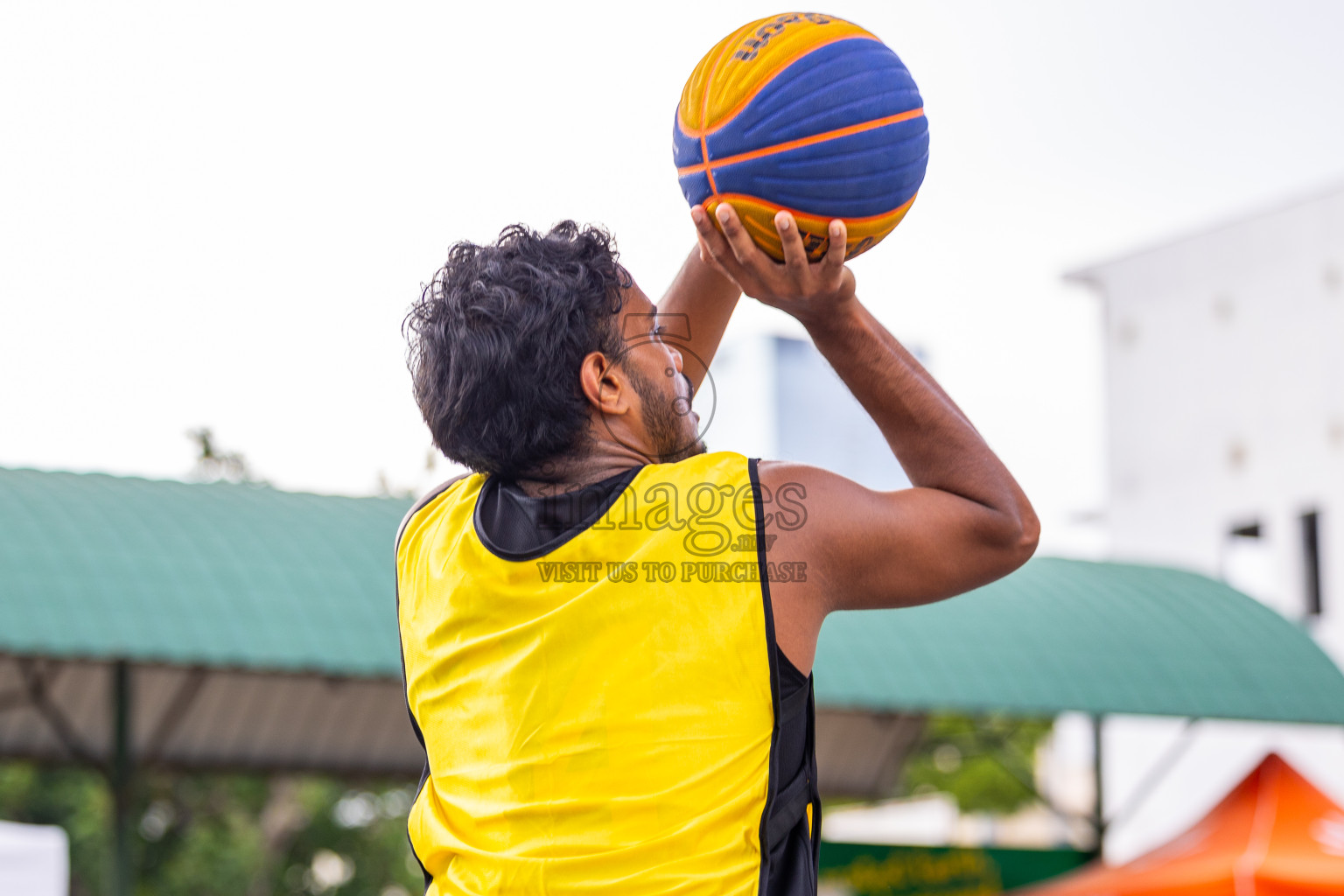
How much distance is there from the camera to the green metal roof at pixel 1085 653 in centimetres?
917

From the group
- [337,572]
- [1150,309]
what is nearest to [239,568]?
[337,572]

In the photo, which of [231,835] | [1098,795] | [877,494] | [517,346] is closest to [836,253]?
[877,494]

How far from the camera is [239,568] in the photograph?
7.90 m

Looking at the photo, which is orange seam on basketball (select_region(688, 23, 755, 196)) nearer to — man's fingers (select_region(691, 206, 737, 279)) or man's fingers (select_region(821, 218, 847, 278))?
A: man's fingers (select_region(691, 206, 737, 279))

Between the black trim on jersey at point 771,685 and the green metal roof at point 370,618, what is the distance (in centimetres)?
496

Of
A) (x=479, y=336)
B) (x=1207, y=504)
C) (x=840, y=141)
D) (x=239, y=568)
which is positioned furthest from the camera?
(x=1207, y=504)

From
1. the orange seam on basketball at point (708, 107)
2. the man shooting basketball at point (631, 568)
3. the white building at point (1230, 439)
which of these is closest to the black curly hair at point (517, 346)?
the man shooting basketball at point (631, 568)

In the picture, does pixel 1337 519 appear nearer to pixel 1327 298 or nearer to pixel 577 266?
pixel 1327 298

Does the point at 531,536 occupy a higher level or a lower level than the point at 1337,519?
higher

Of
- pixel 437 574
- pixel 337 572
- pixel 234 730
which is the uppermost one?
pixel 437 574

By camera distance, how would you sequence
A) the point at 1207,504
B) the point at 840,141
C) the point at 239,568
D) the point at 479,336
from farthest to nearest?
the point at 1207,504 < the point at 239,568 < the point at 840,141 < the point at 479,336

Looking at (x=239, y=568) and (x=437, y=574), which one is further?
(x=239, y=568)

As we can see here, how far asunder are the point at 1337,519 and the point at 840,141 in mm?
18680

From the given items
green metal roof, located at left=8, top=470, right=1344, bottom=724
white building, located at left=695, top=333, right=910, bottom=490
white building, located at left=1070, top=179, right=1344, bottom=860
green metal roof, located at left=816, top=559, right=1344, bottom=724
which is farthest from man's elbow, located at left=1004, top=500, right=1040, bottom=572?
white building, located at left=1070, top=179, right=1344, bottom=860
